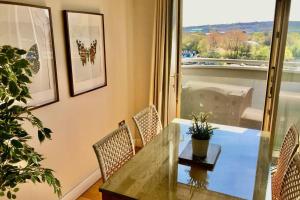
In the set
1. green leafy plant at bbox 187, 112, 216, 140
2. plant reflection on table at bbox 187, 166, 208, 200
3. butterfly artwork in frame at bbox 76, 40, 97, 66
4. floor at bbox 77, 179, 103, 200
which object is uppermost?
butterfly artwork in frame at bbox 76, 40, 97, 66

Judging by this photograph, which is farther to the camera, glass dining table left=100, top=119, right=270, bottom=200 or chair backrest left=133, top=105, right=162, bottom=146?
chair backrest left=133, top=105, right=162, bottom=146

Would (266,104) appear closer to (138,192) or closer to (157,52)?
(157,52)

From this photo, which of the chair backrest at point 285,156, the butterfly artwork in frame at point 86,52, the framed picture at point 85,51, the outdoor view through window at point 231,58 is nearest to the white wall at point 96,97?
the framed picture at point 85,51

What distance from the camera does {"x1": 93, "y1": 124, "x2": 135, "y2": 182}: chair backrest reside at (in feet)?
5.58

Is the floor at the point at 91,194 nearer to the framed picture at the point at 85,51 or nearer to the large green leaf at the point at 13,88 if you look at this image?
the framed picture at the point at 85,51

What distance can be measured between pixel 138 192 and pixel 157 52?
219 cm

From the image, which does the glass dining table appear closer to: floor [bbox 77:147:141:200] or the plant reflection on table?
the plant reflection on table

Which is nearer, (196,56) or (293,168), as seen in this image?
(293,168)

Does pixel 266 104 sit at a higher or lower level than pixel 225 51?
lower

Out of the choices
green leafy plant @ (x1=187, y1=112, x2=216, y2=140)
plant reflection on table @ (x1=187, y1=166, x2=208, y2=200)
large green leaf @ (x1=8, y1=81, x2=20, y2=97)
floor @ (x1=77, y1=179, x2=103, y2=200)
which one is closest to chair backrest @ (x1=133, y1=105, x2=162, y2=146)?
green leafy plant @ (x1=187, y1=112, x2=216, y2=140)

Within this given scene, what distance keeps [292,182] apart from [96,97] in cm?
203

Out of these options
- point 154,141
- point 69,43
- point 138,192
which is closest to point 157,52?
point 69,43

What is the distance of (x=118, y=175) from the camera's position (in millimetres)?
1637

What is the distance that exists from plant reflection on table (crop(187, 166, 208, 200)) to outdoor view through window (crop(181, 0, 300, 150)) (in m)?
1.85
